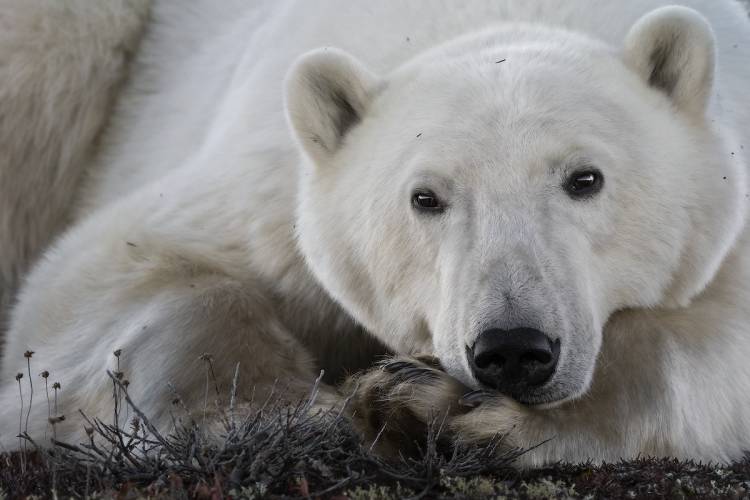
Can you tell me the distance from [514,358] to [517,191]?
56cm

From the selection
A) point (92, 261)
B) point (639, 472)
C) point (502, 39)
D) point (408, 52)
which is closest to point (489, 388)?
point (639, 472)

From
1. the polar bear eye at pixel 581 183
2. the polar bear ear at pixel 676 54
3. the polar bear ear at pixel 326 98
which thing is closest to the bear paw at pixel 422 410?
the polar bear eye at pixel 581 183

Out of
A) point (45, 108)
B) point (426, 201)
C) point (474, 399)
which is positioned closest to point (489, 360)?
point (474, 399)

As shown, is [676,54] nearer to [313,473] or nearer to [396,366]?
[396,366]

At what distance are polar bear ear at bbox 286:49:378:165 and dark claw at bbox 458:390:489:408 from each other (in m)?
1.14

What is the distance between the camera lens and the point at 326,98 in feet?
12.7

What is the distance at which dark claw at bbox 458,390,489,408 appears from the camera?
3132 mm

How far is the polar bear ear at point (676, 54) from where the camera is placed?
354 centimetres

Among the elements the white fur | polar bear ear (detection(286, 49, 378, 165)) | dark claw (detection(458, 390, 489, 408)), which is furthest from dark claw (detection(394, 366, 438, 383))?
the white fur

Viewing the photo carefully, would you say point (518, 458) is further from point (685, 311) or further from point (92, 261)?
point (92, 261)

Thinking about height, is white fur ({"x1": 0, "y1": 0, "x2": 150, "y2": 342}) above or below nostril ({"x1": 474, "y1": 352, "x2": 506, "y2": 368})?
below

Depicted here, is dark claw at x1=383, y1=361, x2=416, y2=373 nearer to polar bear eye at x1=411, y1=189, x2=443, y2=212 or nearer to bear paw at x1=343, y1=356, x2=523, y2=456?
bear paw at x1=343, y1=356, x2=523, y2=456

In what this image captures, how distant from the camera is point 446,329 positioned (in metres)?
3.19

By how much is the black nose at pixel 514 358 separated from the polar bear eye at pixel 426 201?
23.6 inches
